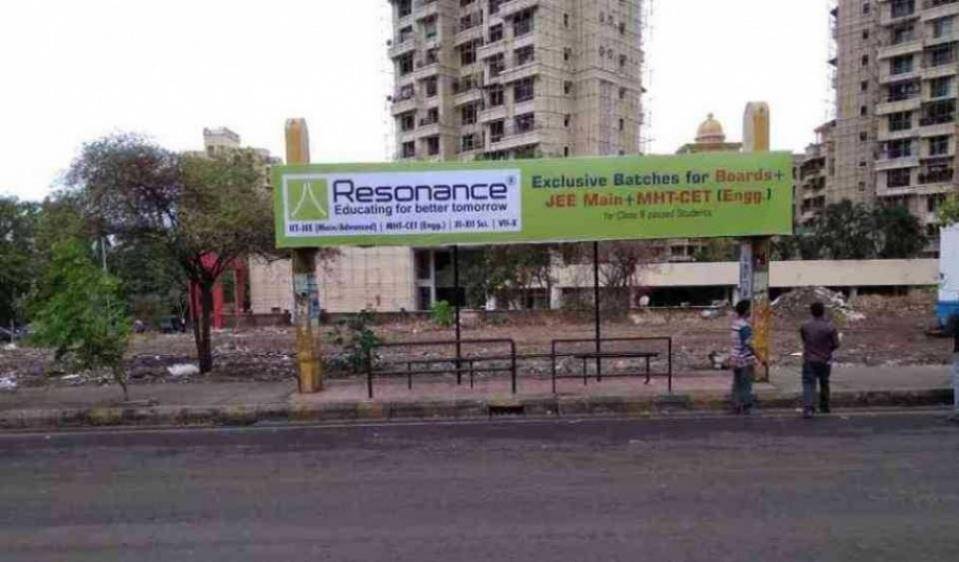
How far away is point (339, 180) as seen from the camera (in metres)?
11.4

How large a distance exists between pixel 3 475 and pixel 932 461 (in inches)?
370

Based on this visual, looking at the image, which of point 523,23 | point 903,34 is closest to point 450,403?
point 523,23

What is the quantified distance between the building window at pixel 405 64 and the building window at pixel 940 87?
51.4 metres

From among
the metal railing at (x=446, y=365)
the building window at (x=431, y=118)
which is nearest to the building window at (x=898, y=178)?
the building window at (x=431, y=118)

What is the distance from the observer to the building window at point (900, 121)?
69.5 metres

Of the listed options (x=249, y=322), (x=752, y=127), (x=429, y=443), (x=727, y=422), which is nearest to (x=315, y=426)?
(x=429, y=443)

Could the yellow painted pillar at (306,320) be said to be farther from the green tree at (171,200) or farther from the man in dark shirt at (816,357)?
the man in dark shirt at (816,357)

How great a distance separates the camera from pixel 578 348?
63.0ft

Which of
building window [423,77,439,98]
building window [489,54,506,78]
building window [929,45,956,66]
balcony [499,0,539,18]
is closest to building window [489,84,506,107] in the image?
building window [489,54,506,78]

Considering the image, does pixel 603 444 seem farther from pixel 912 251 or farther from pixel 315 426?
pixel 912 251

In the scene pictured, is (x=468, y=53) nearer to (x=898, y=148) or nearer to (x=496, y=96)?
(x=496, y=96)

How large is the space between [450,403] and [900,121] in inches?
2969

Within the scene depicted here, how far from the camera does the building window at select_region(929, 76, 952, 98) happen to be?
65.6 metres

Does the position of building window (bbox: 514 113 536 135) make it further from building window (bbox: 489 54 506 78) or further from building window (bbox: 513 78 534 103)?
building window (bbox: 489 54 506 78)
